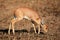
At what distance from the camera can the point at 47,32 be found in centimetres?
902

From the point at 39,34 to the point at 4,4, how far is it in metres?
5.06

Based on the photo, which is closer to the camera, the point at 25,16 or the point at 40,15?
the point at 25,16

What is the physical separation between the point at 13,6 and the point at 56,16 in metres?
2.66

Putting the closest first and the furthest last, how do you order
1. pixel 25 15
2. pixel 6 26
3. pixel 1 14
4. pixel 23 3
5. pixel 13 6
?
pixel 25 15, pixel 6 26, pixel 1 14, pixel 13 6, pixel 23 3

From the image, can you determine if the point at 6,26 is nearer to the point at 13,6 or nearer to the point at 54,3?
the point at 13,6

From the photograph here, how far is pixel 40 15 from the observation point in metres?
11.6

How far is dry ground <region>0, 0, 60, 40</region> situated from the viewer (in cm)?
844

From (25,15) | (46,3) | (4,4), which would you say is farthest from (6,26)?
(46,3)

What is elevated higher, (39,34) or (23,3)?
(23,3)

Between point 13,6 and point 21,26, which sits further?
point 13,6

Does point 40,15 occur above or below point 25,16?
below

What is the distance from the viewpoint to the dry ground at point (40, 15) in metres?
8.44

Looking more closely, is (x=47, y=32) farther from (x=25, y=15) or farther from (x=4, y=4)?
(x=4, y=4)

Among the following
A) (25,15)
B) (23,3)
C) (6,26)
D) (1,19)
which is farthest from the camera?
(23,3)
